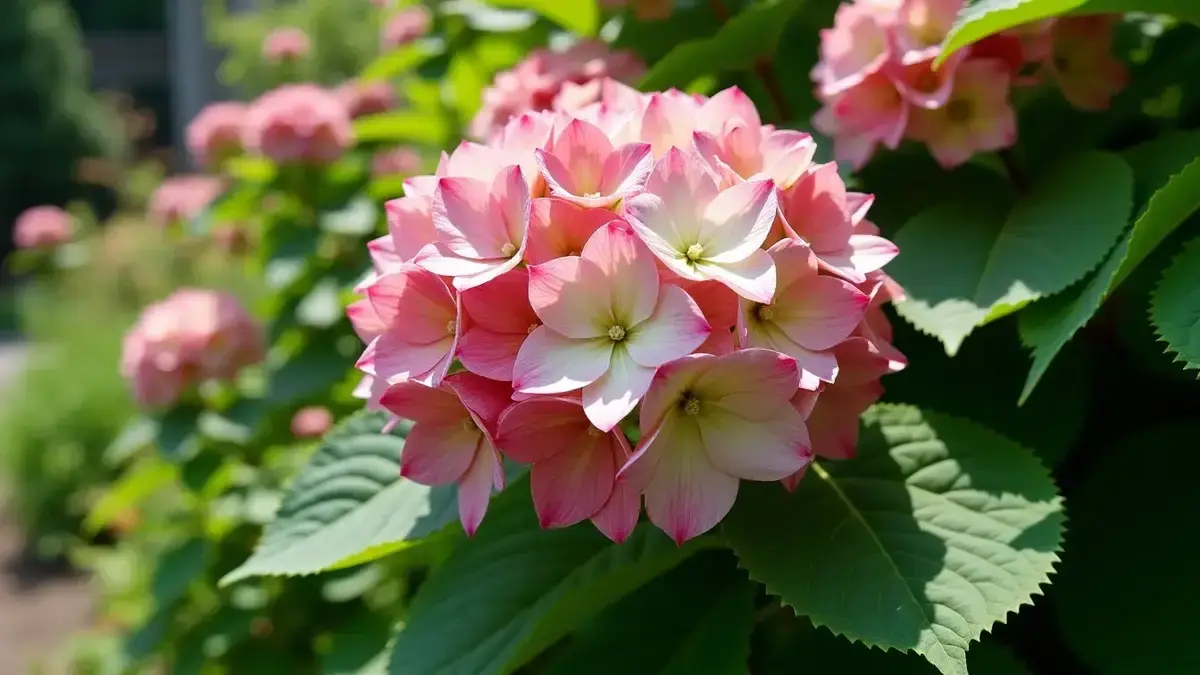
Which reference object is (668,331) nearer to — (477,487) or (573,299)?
(573,299)

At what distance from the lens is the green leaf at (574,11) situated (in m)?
1.21

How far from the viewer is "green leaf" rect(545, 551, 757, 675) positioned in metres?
0.79

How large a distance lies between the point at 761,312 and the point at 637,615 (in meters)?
0.37

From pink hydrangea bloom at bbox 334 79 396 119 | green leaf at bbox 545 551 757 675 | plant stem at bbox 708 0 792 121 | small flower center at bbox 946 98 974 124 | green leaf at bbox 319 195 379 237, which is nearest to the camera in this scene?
green leaf at bbox 545 551 757 675

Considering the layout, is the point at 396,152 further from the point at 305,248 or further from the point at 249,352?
the point at 249,352

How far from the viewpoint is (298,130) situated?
1.82m

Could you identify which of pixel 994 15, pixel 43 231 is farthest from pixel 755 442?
pixel 43 231

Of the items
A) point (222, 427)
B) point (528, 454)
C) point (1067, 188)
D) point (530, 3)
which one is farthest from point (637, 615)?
point (222, 427)

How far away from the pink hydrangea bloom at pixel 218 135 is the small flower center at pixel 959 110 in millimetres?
1859

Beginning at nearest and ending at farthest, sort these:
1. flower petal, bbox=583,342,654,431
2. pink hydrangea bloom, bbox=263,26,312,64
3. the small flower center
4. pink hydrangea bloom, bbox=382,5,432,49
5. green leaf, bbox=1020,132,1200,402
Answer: flower petal, bbox=583,342,654,431 → green leaf, bbox=1020,132,1200,402 → the small flower center → pink hydrangea bloom, bbox=382,5,432,49 → pink hydrangea bloom, bbox=263,26,312,64

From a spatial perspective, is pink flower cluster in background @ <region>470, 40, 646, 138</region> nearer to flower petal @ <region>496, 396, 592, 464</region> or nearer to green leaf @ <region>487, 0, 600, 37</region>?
green leaf @ <region>487, 0, 600, 37</region>

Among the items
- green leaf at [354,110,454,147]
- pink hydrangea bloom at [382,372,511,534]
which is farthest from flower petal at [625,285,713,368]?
green leaf at [354,110,454,147]

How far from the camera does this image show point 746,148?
0.70 m

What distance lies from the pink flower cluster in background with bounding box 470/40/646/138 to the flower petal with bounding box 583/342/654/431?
549 mm
